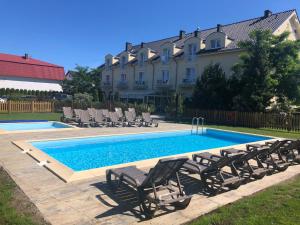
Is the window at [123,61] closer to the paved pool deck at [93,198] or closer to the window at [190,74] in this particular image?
the window at [190,74]

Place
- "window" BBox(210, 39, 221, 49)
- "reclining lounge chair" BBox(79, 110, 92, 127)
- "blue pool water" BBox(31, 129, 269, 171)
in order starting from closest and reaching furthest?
"blue pool water" BBox(31, 129, 269, 171) < "reclining lounge chair" BBox(79, 110, 92, 127) < "window" BBox(210, 39, 221, 49)

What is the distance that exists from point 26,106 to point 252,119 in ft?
64.9

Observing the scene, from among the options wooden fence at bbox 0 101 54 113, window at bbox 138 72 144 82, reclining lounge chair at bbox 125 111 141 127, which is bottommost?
reclining lounge chair at bbox 125 111 141 127

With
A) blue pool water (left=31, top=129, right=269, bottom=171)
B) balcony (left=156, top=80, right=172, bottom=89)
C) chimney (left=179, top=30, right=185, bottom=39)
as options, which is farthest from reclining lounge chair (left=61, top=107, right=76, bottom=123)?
chimney (left=179, top=30, right=185, bottom=39)

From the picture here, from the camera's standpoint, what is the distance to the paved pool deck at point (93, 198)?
4.37 m

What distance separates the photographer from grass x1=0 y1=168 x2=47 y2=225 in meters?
4.01

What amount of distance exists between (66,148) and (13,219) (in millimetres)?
7595

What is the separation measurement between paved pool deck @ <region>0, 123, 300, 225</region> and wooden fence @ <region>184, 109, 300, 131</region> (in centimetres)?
1345

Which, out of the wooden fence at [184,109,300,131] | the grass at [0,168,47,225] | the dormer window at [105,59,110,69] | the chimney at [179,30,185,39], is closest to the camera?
the grass at [0,168,47,225]

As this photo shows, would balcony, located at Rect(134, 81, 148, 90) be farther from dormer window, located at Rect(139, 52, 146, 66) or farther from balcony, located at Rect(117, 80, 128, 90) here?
dormer window, located at Rect(139, 52, 146, 66)

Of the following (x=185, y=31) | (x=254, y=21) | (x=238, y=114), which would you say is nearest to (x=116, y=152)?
(x=238, y=114)

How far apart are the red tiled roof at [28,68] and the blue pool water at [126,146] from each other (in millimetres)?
41969

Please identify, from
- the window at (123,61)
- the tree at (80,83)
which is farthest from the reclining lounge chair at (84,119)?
the window at (123,61)

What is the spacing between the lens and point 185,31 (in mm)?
39844
